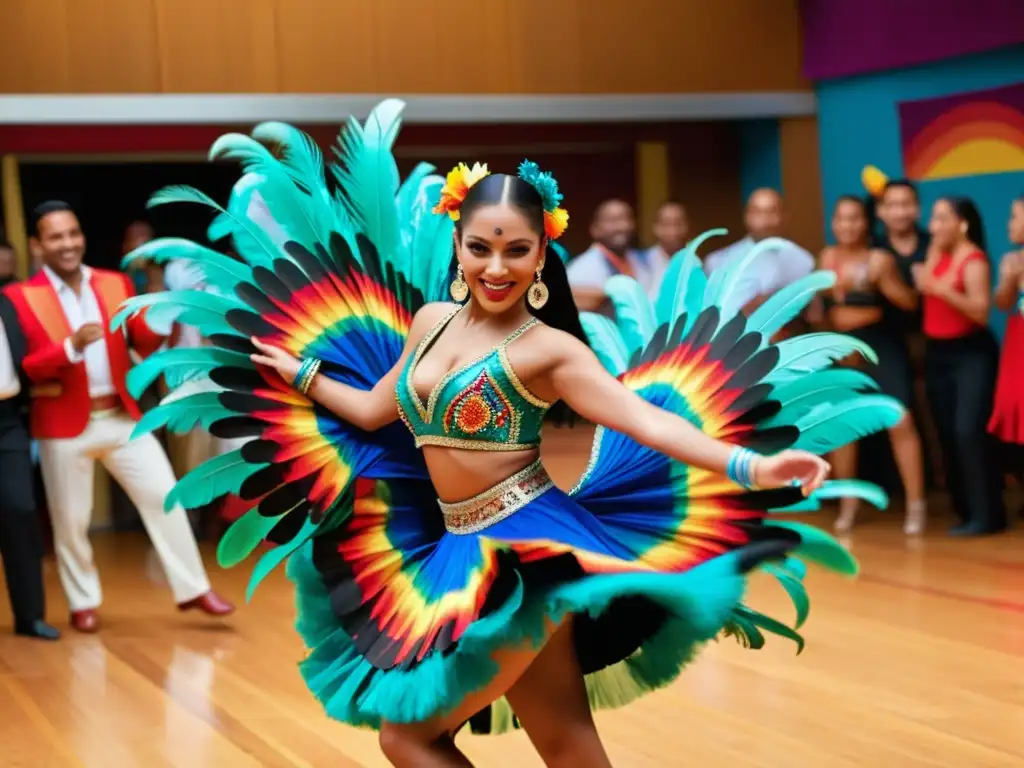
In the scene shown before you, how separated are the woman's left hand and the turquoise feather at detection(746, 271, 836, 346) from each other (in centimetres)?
50

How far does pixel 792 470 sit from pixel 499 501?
0.56 metres

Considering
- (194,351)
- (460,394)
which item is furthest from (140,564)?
(460,394)

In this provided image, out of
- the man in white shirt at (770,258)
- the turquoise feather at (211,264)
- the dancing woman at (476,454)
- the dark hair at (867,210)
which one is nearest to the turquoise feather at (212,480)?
the dancing woman at (476,454)

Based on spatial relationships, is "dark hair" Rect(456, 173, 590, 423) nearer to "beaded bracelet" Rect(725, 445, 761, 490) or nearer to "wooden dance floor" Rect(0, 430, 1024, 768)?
"beaded bracelet" Rect(725, 445, 761, 490)

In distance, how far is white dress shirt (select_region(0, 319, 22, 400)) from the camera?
558 cm

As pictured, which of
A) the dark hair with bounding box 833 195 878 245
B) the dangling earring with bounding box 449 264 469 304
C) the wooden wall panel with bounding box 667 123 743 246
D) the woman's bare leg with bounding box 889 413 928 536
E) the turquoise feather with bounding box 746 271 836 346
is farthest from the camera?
the wooden wall panel with bounding box 667 123 743 246

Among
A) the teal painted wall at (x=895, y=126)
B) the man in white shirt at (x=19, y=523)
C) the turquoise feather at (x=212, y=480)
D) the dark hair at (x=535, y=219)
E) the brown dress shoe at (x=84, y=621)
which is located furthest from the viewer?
the teal painted wall at (x=895, y=126)

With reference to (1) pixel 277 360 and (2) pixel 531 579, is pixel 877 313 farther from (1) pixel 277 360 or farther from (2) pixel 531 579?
(2) pixel 531 579

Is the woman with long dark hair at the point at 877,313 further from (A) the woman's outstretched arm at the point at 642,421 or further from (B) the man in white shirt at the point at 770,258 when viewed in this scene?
(A) the woman's outstretched arm at the point at 642,421

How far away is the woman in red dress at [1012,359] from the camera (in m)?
6.58

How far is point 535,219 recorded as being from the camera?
9.21ft

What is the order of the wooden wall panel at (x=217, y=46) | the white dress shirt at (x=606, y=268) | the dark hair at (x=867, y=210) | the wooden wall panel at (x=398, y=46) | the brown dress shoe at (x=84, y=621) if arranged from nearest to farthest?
the brown dress shoe at (x=84, y=621)
the dark hair at (x=867, y=210)
the white dress shirt at (x=606, y=268)
the wooden wall panel at (x=398, y=46)
the wooden wall panel at (x=217, y=46)

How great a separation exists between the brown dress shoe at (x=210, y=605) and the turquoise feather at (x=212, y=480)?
2.79 meters

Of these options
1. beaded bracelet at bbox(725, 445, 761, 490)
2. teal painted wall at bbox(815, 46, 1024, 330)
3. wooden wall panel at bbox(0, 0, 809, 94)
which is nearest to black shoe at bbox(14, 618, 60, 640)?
wooden wall panel at bbox(0, 0, 809, 94)
